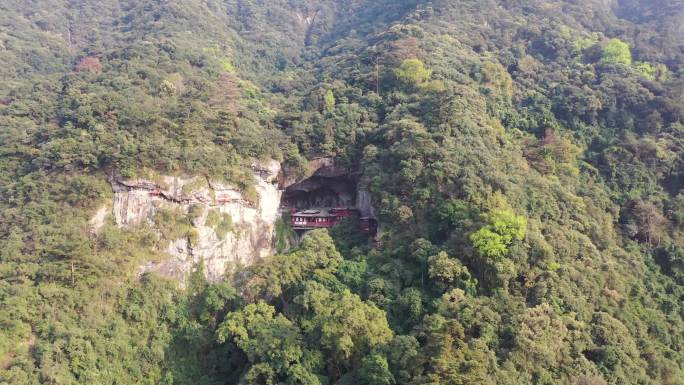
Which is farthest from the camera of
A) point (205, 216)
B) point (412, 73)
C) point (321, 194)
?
point (412, 73)

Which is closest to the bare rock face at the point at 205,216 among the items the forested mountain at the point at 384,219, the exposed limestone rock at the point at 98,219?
the exposed limestone rock at the point at 98,219

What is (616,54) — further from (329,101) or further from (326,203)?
(326,203)

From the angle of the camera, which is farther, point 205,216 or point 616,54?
point 616,54

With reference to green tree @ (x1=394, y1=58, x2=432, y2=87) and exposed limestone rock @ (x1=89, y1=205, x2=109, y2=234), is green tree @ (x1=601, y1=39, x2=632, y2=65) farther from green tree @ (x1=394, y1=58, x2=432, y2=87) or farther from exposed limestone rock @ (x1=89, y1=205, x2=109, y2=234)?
exposed limestone rock @ (x1=89, y1=205, x2=109, y2=234)

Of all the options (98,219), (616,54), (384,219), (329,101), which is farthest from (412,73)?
(98,219)

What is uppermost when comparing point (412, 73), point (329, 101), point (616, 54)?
point (616, 54)

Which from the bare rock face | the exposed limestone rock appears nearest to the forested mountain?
the exposed limestone rock

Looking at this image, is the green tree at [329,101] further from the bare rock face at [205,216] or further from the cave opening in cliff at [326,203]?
the bare rock face at [205,216]
